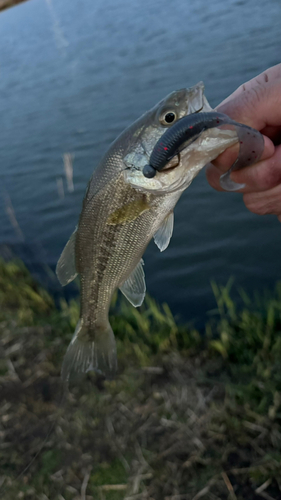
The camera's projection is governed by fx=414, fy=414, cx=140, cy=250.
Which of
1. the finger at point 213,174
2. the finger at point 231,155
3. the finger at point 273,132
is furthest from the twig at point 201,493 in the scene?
the finger at point 273,132

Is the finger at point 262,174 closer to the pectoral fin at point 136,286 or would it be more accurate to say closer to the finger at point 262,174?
the finger at point 262,174

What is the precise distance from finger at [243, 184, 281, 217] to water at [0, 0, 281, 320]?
2.63 metres

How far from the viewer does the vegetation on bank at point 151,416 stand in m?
2.80

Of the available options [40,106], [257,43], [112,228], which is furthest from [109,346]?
[40,106]

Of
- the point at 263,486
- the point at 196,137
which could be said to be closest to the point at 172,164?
the point at 196,137

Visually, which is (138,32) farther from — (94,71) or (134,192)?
(134,192)

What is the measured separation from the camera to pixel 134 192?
7.23 ft

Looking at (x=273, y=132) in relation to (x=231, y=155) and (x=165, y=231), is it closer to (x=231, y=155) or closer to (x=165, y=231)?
(x=231, y=155)

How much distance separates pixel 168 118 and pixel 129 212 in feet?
1.74

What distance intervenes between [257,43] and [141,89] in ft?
10.5

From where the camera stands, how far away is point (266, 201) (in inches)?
97.6

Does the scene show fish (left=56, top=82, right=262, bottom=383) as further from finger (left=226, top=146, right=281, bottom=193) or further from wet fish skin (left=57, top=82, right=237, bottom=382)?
→ finger (left=226, top=146, right=281, bottom=193)

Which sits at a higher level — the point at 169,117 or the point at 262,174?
the point at 169,117

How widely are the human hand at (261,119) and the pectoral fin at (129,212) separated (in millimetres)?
438
